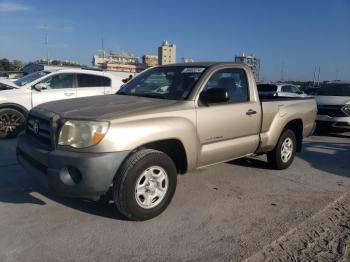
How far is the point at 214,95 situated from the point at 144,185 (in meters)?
1.41

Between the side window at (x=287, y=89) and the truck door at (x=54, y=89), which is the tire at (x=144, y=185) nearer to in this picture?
the truck door at (x=54, y=89)

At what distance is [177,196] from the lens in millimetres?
4594

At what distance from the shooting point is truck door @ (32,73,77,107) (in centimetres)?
878

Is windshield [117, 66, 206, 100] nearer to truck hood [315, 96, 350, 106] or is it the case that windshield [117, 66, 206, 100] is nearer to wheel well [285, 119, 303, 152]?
wheel well [285, 119, 303, 152]

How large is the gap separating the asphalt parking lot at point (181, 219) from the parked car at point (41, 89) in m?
2.70

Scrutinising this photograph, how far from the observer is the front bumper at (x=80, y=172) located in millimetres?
3361

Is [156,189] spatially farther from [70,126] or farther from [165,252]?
[70,126]

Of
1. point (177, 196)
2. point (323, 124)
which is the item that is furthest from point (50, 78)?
point (323, 124)

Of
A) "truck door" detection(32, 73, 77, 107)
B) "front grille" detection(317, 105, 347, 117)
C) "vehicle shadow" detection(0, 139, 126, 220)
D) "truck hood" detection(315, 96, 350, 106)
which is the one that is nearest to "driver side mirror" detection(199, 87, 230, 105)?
"vehicle shadow" detection(0, 139, 126, 220)

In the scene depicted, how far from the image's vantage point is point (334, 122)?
33.1 feet

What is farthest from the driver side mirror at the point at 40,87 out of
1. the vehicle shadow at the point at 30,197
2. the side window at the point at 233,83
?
the side window at the point at 233,83

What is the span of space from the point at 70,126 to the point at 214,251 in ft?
6.00

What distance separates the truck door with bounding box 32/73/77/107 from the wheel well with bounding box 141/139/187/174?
5579 mm

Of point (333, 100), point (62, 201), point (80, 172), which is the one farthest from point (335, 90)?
point (80, 172)
